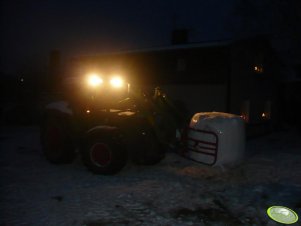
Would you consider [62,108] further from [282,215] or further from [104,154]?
[282,215]

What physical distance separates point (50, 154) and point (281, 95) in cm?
1753

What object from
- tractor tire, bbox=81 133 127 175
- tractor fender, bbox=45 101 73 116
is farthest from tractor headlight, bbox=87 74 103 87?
tractor tire, bbox=81 133 127 175

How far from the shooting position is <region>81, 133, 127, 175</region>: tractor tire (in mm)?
6883

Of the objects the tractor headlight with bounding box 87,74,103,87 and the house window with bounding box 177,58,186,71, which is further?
the house window with bounding box 177,58,186,71

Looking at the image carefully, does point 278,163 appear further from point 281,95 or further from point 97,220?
point 281,95

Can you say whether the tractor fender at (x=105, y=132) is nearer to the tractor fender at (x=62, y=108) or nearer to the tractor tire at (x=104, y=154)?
the tractor tire at (x=104, y=154)

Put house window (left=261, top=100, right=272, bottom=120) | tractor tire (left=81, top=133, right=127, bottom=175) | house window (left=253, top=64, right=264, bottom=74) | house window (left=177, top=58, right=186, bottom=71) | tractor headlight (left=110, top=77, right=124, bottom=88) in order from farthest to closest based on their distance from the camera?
house window (left=261, top=100, right=272, bottom=120) → house window (left=253, top=64, right=264, bottom=74) → house window (left=177, top=58, right=186, bottom=71) → tractor headlight (left=110, top=77, right=124, bottom=88) → tractor tire (left=81, top=133, right=127, bottom=175)

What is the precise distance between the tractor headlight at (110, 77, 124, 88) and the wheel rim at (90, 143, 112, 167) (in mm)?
1456

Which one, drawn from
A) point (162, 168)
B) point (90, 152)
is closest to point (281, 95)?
point (162, 168)

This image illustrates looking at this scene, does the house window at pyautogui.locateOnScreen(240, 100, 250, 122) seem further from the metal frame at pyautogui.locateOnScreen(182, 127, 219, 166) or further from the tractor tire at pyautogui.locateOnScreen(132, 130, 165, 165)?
the metal frame at pyautogui.locateOnScreen(182, 127, 219, 166)

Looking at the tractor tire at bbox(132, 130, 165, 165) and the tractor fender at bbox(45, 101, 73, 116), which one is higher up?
the tractor fender at bbox(45, 101, 73, 116)

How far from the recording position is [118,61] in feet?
62.4

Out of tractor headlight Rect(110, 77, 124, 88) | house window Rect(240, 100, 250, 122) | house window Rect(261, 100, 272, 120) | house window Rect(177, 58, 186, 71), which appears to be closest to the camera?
tractor headlight Rect(110, 77, 124, 88)

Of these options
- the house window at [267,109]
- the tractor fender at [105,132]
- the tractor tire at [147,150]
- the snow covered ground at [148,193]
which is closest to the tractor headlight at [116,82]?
the tractor fender at [105,132]
